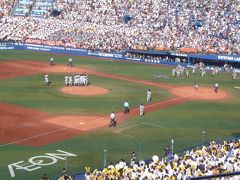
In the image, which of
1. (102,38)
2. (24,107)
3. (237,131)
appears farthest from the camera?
(102,38)

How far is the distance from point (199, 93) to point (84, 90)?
12.8 metres

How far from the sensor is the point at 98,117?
37031 mm

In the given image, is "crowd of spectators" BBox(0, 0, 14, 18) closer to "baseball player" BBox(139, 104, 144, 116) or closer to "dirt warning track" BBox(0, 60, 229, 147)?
"dirt warning track" BBox(0, 60, 229, 147)

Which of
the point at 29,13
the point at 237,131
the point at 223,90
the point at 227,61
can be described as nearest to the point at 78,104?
the point at 237,131

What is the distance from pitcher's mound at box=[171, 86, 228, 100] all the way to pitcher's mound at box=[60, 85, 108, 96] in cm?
834

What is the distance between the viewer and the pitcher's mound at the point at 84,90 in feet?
150

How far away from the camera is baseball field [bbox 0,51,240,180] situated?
91.6 feet

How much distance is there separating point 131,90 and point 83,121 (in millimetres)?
13924

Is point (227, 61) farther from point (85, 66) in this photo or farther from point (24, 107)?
point (24, 107)

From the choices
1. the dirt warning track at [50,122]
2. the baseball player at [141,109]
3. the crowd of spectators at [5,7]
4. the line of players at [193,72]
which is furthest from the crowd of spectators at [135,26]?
the baseball player at [141,109]

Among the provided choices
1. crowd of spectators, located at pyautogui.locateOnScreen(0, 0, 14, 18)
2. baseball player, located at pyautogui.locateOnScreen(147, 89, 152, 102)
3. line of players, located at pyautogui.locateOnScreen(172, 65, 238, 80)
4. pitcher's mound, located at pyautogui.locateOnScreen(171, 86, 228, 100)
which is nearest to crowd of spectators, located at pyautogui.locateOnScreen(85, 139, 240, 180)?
baseball player, located at pyautogui.locateOnScreen(147, 89, 152, 102)

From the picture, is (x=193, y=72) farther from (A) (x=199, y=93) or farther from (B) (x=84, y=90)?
(B) (x=84, y=90)

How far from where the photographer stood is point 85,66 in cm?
6400

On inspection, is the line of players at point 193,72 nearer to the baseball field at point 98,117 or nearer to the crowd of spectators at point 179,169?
the baseball field at point 98,117
